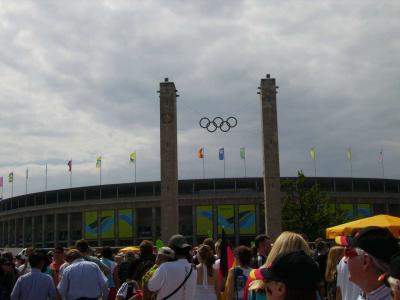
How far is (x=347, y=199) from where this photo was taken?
74312 millimetres

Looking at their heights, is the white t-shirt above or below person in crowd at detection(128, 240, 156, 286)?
below

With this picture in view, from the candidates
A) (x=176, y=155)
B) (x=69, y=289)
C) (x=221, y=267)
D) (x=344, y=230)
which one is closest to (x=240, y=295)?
(x=221, y=267)

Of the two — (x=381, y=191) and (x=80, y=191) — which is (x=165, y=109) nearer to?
(x=80, y=191)

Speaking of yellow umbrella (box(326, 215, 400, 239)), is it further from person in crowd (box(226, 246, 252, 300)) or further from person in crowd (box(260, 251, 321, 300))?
person in crowd (box(260, 251, 321, 300))

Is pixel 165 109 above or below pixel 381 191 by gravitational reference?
above

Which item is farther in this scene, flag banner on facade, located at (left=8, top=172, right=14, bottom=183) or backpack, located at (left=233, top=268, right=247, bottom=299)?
flag banner on facade, located at (left=8, top=172, right=14, bottom=183)

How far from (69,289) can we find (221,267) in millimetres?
2445

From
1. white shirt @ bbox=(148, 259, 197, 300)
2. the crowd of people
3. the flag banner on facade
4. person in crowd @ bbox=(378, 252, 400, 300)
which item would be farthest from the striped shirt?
the flag banner on facade

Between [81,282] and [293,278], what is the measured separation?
6.02m

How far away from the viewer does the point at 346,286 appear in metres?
7.61

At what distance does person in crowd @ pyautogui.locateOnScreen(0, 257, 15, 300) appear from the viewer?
9.79m

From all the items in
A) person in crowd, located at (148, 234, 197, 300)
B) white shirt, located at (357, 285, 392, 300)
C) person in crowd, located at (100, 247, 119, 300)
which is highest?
white shirt, located at (357, 285, 392, 300)

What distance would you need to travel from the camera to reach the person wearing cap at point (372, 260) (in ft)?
10.4

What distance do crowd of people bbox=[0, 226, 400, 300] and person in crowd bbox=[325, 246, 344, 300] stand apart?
0.02 metres
